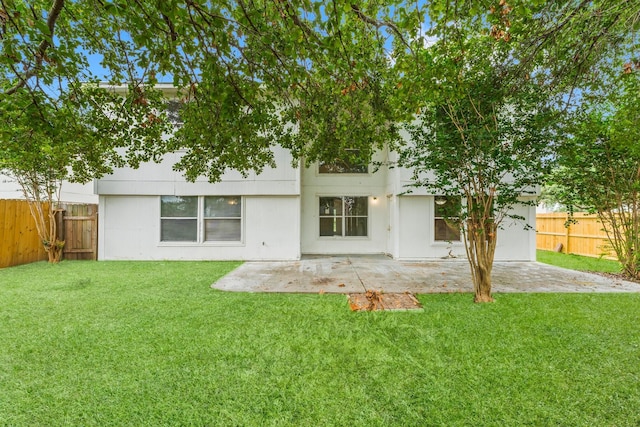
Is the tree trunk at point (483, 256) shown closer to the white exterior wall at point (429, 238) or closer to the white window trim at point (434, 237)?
the white exterior wall at point (429, 238)

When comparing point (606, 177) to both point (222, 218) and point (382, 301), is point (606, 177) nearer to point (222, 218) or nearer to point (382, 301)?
point (382, 301)

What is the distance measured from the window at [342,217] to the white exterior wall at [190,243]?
1482 millimetres

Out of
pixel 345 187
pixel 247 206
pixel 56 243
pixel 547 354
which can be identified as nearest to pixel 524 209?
pixel 345 187

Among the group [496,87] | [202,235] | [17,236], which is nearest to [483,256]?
[496,87]

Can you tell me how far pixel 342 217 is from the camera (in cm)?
999

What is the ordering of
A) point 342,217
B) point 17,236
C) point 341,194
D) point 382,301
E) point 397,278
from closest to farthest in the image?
point 382,301
point 397,278
point 17,236
point 341,194
point 342,217

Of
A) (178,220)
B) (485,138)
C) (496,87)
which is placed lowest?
(178,220)

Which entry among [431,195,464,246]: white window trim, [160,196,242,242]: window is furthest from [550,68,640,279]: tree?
[160,196,242,242]: window

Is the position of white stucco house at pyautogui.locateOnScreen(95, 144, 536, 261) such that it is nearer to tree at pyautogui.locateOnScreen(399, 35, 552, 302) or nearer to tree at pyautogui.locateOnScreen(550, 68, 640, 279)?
tree at pyautogui.locateOnScreen(550, 68, 640, 279)

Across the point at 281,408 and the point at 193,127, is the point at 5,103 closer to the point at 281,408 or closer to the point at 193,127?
the point at 193,127

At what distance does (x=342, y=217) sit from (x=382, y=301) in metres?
5.66

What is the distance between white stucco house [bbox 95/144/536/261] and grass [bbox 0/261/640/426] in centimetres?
416

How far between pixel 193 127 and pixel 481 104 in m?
4.59

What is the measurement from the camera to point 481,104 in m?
4.39
